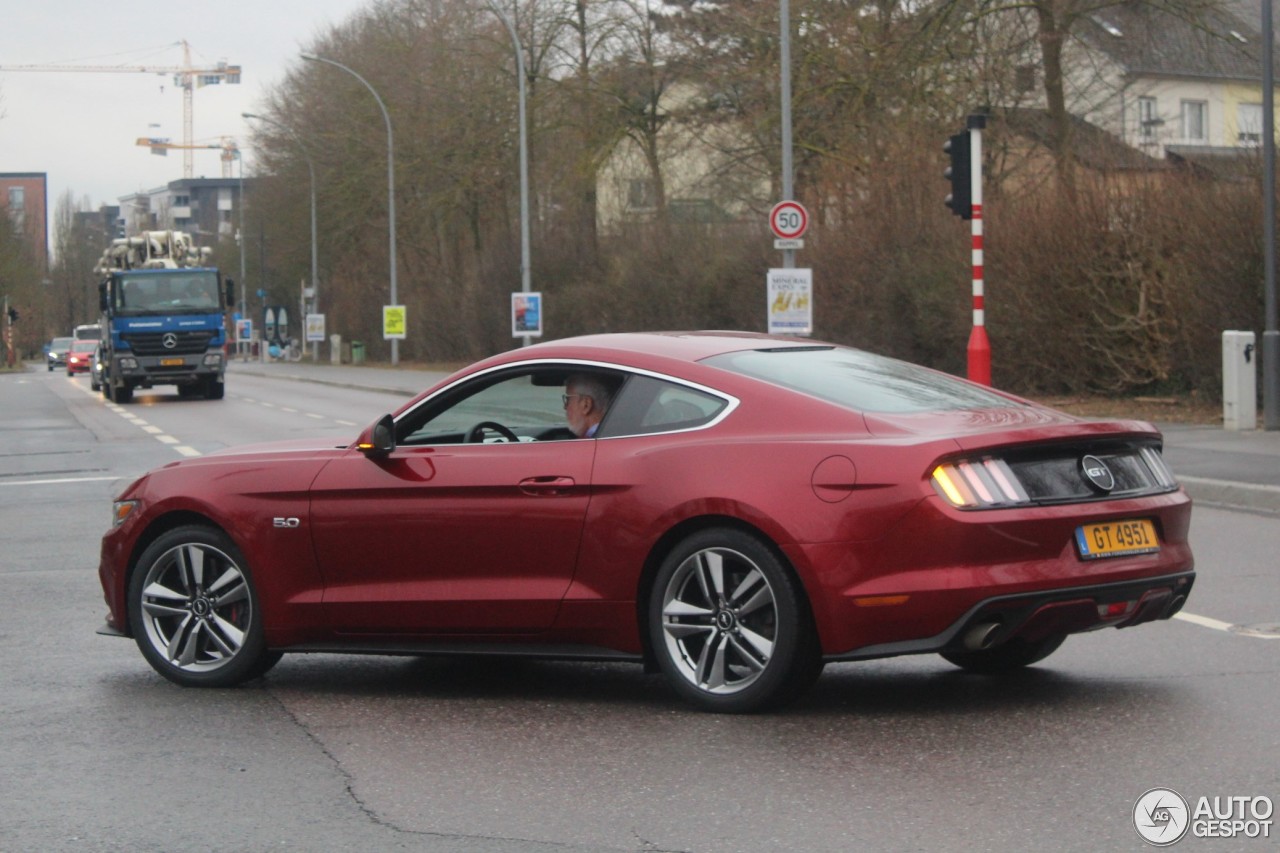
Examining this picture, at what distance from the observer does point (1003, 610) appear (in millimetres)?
6039

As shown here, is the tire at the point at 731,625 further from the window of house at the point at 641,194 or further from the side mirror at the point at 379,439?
the window of house at the point at 641,194

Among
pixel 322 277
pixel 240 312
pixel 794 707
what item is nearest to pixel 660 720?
pixel 794 707

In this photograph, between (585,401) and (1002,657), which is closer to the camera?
(585,401)

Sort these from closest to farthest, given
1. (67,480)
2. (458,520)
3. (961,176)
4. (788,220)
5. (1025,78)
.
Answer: (458,520)
(67,480)
(961,176)
(788,220)
(1025,78)

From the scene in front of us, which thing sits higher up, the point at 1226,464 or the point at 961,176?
the point at 961,176

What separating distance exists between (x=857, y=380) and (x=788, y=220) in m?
17.8

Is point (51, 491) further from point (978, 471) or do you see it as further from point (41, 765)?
point (978, 471)

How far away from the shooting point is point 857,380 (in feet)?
22.6

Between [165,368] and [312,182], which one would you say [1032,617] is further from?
[312,182]

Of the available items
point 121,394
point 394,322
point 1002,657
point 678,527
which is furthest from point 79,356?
point 678,527

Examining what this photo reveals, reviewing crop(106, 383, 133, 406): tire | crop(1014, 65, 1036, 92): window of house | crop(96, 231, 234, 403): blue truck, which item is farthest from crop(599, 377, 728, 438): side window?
crop(106, 383, 133, 406): tire

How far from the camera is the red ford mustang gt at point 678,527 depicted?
20.1 ft

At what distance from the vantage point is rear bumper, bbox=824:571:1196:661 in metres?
6.04

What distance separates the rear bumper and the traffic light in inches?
528
